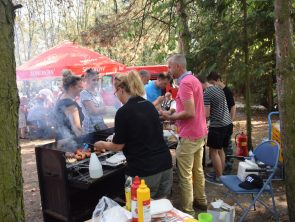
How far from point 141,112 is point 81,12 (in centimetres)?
219

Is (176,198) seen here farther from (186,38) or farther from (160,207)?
(186,38)

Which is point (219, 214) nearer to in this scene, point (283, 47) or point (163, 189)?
point (163, 189)

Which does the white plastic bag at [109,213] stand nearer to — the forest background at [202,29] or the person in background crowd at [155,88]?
the forest background at [202,29]

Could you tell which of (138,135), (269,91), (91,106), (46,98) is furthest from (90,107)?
(269,91)

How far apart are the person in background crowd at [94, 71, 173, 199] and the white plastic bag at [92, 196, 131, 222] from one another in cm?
55

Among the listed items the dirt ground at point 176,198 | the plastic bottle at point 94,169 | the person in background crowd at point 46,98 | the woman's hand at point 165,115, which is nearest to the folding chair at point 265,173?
the dirt ground at point 176,198

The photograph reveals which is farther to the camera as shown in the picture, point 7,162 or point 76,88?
point 76,88

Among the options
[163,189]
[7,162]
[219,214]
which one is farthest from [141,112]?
[219,214]

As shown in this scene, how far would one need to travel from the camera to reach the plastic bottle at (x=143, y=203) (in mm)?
1914

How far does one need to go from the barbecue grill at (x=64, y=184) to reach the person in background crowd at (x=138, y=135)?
551mm

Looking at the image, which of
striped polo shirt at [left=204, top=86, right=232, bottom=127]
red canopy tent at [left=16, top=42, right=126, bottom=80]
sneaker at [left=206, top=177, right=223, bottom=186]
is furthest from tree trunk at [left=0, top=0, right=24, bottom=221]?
red canopy tent at [left=16, top=42, right=126, bottom=80]

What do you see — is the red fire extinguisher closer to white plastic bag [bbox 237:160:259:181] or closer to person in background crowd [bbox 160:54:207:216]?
white plastic bag [bbox 237:160:259:181]

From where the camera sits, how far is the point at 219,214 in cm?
327

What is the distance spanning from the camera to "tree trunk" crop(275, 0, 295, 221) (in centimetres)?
306
